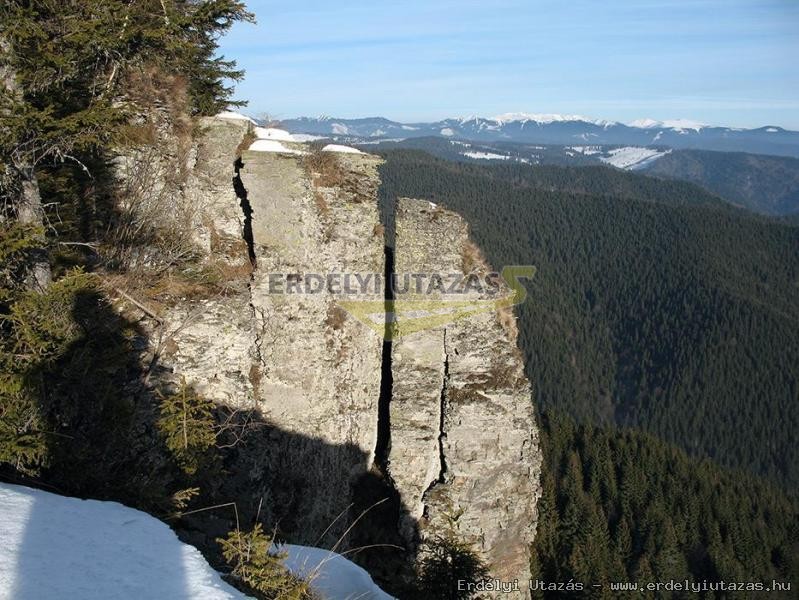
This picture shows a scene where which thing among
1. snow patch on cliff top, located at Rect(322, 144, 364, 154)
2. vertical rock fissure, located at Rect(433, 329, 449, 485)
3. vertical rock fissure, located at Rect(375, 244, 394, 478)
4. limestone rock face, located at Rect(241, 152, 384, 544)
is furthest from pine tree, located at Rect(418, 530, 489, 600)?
snow patch on cliff top, located at Rect(322, 144, 364, 154)

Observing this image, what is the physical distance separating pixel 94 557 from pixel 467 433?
10.8 metres

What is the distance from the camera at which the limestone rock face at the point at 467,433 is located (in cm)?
1434

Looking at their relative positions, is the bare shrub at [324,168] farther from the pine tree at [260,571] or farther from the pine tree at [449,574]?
the pine tree at [260,571]

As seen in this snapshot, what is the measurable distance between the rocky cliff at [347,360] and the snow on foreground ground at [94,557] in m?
7.39

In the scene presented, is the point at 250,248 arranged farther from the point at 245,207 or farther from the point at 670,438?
the point at 670,438

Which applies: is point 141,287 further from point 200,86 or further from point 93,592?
point 200,86

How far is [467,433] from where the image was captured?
14.8 metres

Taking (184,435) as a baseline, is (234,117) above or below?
above

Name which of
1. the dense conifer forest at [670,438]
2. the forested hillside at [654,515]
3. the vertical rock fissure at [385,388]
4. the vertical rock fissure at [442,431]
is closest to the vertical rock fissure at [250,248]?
the vertical rock fissure at [385,388]

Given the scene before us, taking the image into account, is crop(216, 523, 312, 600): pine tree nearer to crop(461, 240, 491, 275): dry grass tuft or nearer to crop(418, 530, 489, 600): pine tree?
crop(418, 530, 489, 600): pine tree

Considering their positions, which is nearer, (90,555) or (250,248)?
(90,555)

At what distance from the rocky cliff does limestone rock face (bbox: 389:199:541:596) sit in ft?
0.12

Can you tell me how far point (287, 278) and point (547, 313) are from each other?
18512 cm

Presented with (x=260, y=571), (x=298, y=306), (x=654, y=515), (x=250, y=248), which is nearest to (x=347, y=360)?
(x=298, y=306)
